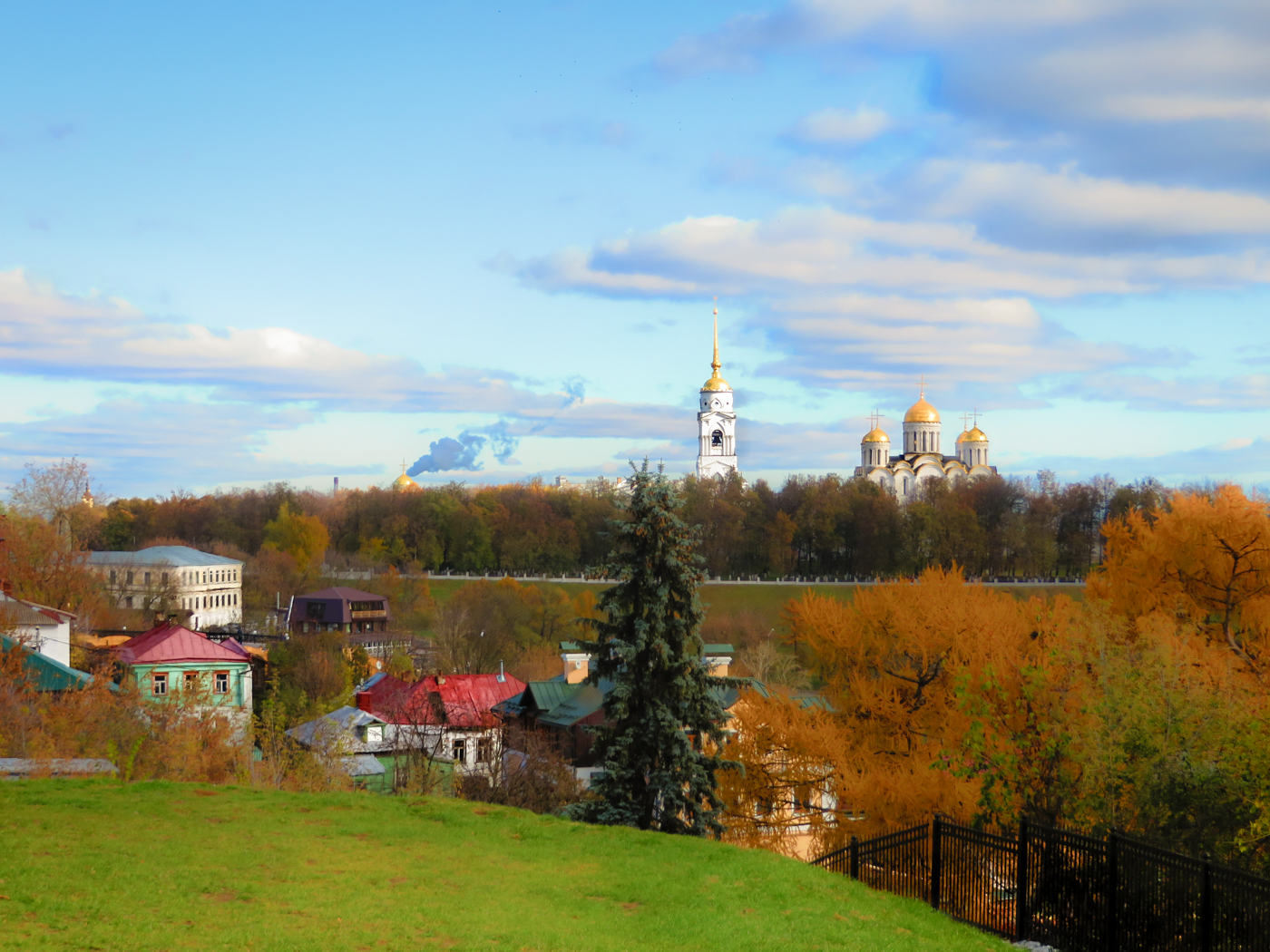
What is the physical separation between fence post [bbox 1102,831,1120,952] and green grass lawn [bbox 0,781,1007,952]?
42.8 inches

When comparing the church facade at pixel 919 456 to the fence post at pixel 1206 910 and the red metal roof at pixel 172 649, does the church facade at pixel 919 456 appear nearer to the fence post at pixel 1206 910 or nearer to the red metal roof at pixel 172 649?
the red metal roof at pixel 172 649

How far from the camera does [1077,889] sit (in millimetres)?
11758

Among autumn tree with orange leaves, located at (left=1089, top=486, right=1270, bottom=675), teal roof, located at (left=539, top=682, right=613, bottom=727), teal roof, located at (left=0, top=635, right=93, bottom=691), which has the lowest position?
teal roof, located at (left=539, top=682, right=613, bottom=727)

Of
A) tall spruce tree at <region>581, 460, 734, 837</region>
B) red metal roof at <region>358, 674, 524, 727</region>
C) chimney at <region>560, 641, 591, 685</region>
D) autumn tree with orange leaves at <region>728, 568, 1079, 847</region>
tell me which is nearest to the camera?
tall spruce tree at <region>581, 460, 734, 837</region>

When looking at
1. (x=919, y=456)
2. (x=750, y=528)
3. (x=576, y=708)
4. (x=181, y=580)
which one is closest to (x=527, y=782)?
(x=576, y=708)

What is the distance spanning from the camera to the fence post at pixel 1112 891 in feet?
36.7

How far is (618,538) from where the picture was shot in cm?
2083

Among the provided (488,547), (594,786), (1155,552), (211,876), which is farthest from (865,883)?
(488,547)

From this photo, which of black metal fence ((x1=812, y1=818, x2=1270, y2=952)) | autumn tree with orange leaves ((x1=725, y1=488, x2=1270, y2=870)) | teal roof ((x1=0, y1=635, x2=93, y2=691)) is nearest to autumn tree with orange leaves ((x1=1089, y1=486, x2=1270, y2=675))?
autumn tree with orange leaves ((x1=725, y1=488, x2=1270, y2=870))

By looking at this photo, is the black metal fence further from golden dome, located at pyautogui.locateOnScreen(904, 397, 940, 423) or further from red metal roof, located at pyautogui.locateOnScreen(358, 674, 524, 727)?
golden dome, located at pyautogui.locateOnScreen(904, 397, 940, 423)

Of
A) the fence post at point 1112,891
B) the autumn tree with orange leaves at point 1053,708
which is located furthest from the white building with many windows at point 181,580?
the fence post at point 1112,891

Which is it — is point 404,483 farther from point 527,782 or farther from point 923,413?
point 527,782

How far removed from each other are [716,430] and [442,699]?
4028 inches

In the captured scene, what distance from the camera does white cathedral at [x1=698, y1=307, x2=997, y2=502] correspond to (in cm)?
12444
